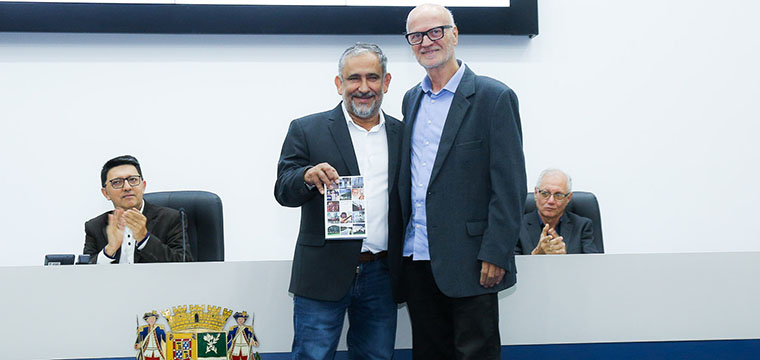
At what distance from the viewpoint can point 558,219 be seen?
269 centimetres

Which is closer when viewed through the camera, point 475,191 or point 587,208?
point 475,191

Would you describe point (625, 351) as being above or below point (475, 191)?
below

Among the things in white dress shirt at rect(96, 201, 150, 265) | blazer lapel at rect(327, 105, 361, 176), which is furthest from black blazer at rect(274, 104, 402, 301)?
white dress shirt at rect(96, 201, 150, 265)

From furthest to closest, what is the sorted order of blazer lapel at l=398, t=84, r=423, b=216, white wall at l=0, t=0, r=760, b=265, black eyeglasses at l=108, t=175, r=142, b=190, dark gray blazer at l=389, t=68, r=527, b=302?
white wall at l=0, t=0, r=760, b=265, black eyeglasses at l=108, t=175, r=142, b=190, blazer lapel at l=398, t=84, r=423, b=216, dark gray blazer at l=389, t=68, r=527, b=302

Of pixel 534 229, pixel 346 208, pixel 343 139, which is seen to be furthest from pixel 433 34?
pixel 534 229

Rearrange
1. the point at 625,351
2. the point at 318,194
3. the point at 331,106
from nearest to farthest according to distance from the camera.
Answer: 1. the point at 318,194
2. the point at 625,351
3. the point at 331,106

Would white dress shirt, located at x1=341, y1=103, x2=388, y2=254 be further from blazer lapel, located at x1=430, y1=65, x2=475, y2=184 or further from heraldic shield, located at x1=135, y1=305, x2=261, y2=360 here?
heraldic shield, located at x1=135, y1=305, x2=261, y2=360

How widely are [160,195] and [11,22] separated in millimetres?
1185

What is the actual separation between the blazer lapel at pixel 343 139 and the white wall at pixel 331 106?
1553 millimetres

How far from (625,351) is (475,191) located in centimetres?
69

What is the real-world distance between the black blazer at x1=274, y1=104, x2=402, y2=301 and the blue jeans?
0.04 meters

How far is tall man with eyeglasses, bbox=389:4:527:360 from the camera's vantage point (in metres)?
1.56

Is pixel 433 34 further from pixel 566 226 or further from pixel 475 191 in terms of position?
pixel 566 226

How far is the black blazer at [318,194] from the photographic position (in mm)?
1671
